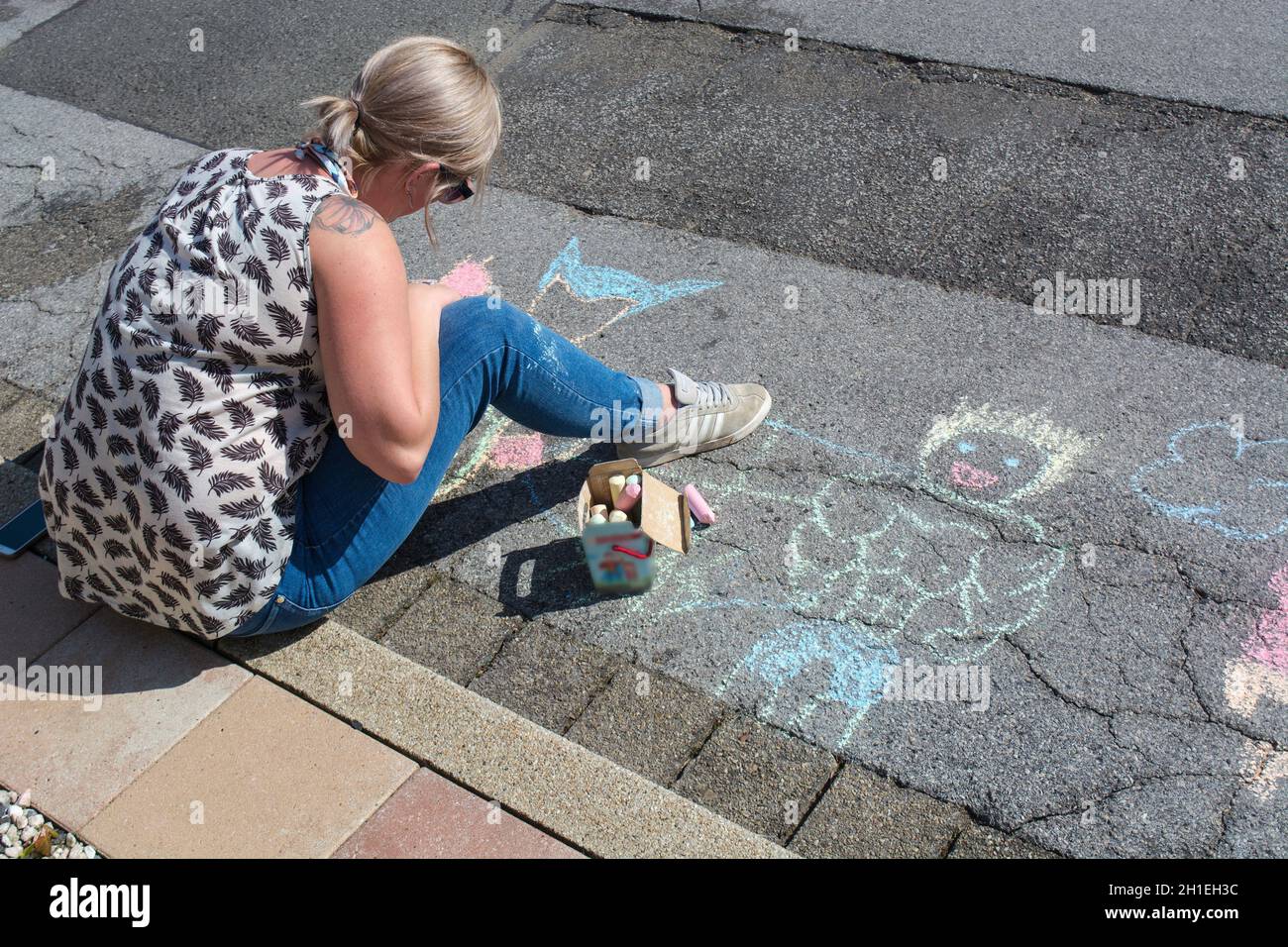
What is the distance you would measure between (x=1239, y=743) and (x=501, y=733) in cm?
154

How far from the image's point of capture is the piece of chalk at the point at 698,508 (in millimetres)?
2896

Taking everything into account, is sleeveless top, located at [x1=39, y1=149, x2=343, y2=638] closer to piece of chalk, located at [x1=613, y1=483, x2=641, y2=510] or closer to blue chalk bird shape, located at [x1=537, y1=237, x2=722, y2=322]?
piece of chalk, located at [x1=613, y1=483, x2=641, y2=510]

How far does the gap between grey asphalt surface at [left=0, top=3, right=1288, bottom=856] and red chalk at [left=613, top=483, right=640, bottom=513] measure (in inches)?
8.7

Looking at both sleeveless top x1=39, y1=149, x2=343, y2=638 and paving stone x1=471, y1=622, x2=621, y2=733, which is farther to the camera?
paving stone x1=471, y1=622, x2=621, y2=733

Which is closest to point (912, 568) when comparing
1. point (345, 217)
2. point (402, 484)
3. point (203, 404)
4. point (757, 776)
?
point (757, 776)

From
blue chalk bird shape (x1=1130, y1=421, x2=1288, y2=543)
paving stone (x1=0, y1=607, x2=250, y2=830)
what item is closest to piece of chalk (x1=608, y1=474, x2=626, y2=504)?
paving stone (x1=0, y1=607, x2=250, y2=830)

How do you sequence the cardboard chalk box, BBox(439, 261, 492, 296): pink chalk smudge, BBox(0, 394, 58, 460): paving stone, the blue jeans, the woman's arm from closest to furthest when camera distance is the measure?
the woman's arm < the blue jeans < the cardboard chalk box < BBox(0, 394, 58, 460): paving stone < BBox(439, 261, 492, 296): pink chalk smudge

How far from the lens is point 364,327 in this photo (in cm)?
214

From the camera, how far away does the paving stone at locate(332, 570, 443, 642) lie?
9.17 ft

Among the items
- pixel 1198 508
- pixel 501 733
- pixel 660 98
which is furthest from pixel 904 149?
pixel 501 733

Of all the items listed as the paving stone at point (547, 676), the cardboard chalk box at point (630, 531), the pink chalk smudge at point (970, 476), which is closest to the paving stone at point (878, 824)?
the paving stone at point (547, 676)

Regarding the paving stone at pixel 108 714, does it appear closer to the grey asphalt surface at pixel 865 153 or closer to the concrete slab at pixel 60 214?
the concrete slab at pixel 60 214

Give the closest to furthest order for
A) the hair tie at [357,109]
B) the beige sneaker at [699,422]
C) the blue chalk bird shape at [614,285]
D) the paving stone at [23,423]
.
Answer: the hair tie at [357,109] → the beige sneaker at [699,422] → the paving stone at [23,423] → the blue chalk bird shape at [614,285]

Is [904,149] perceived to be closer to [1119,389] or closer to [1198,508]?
[1119,389]
